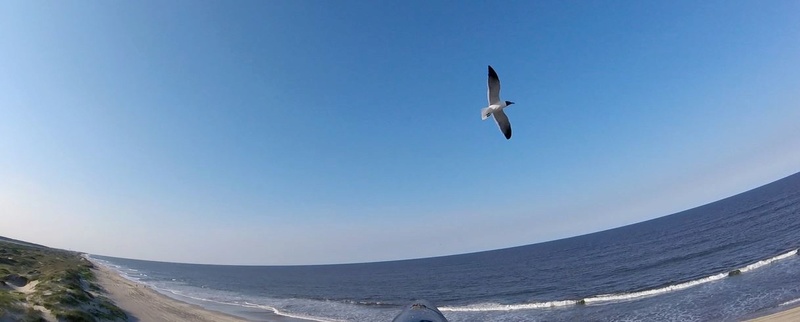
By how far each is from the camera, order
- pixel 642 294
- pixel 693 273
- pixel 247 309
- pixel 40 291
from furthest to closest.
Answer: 1. pixel 247 309
2. pixel 693 273
3. pixel 642 294
4. pixel 40 291

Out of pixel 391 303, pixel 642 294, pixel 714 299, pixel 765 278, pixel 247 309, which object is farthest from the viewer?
pixel 391 303

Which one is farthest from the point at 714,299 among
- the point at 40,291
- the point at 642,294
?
the point at 40,291

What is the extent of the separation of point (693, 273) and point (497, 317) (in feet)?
69.1

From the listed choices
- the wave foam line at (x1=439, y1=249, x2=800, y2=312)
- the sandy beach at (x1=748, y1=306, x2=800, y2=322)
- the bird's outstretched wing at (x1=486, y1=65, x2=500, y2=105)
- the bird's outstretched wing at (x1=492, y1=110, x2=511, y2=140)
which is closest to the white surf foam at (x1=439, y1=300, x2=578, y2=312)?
the wave foam line at (x1=439, y1=249, x2=800, y2=312)

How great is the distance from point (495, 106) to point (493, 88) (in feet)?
1.81

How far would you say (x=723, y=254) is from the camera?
4556cm

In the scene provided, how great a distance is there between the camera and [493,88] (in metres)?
12.0

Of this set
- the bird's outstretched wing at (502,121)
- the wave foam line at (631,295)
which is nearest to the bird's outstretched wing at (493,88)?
the bird's outstretched wing at (502,121)

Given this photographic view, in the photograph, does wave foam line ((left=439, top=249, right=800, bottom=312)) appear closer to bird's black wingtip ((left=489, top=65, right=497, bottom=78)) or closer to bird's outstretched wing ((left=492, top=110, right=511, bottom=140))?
bird's outstretched wing ((left=492, top=110, right=511, bottom=140))

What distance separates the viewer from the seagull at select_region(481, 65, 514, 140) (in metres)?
11.9

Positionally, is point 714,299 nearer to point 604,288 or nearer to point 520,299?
point 604,288

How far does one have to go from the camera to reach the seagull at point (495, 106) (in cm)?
1191

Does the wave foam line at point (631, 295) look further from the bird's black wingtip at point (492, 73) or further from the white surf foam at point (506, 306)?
the bird's black wingtip at point (492, 73)

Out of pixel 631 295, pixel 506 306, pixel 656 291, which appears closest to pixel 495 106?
pixel 631 295
